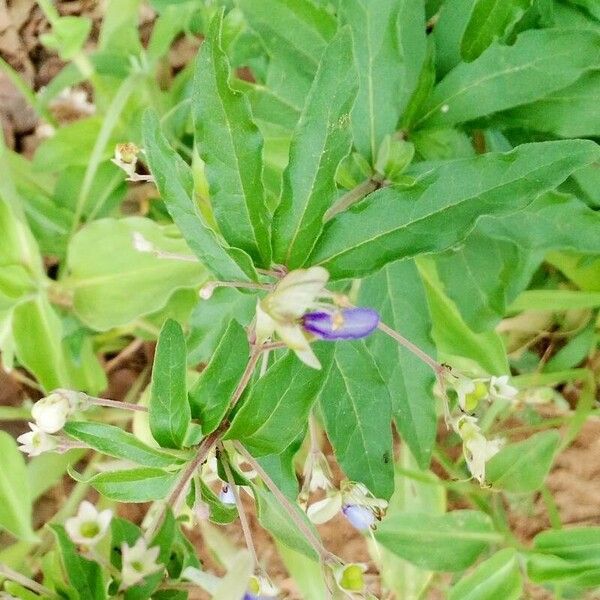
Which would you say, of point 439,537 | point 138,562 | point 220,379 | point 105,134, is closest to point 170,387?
point 220,379

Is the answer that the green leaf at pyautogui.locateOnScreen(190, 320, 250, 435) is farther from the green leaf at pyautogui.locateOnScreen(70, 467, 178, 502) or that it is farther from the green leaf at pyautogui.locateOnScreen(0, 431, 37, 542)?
the green leaf at pyautogui.locateOnScreen(0, 431, 37, 542)

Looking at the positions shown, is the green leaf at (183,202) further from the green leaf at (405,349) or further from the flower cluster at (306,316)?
the green leaf at (405,349)

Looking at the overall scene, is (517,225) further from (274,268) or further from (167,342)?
(167,342)

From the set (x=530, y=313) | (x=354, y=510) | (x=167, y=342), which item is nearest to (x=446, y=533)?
(x=354, y=510)

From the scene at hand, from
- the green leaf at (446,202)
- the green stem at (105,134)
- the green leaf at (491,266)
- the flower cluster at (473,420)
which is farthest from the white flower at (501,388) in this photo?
the green stem at (105,134)

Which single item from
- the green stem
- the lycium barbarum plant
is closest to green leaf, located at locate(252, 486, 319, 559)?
the lycium barbarum plant

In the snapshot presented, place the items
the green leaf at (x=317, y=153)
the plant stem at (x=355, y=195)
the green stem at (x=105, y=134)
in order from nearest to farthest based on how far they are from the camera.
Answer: the green leaf at (x=317, y=153) < the plant stem at (x=355, y=195) < the green stem at (x=105, y=134)

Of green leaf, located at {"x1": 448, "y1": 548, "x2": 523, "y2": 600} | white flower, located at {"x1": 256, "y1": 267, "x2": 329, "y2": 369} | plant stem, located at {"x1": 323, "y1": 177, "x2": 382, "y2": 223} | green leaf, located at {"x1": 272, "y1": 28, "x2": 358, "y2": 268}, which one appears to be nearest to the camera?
white flower, located at {"x1": 256, "y1": 267, "x2": 329, "y2": 369}

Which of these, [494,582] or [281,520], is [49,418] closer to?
[281,520]
